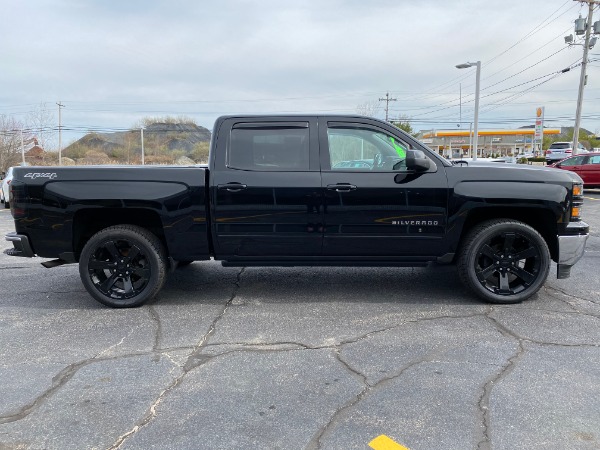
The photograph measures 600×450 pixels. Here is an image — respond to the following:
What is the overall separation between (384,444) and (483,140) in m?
83.5

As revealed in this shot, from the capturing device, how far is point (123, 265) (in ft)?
15.5

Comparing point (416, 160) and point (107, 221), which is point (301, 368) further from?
point (107, 221)

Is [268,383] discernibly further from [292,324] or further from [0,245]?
[0,245]

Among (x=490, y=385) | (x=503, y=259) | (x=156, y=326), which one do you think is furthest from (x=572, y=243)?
(x=156, y=326)

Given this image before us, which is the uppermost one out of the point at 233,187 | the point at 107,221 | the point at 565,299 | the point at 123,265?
the point at 233,187

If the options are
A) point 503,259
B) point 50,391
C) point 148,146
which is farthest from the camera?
point 148,146

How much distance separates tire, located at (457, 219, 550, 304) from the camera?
181 inches

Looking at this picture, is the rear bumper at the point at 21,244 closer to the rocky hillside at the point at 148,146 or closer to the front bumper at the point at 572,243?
the front bumper at the point at 572,243

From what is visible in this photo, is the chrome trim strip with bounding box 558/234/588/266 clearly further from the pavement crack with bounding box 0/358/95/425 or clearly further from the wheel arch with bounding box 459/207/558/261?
the pavement crack with bounding box 0/358/95/425

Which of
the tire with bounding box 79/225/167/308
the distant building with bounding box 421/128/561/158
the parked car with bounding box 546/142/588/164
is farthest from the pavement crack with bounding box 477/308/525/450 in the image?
the distant building with bounding box 421/128/561/158

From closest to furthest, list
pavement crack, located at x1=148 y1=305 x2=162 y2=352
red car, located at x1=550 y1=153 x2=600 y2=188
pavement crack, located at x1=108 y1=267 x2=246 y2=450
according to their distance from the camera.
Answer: pavement crack, located at x1=108 y1=267 x2=246 y2=450 < pavement crack, located at x1=148 y1=305 x2=162 y2=352 < red car, located at x1=550 y1=153 x2=600 y2=188

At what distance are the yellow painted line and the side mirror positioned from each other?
2.52 metres

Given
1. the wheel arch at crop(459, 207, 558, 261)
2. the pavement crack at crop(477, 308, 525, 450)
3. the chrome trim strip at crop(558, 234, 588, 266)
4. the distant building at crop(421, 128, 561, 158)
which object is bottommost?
the pavement crack at crop(477, 308, 525, 450)

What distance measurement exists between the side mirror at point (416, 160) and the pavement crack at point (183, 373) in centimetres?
229
